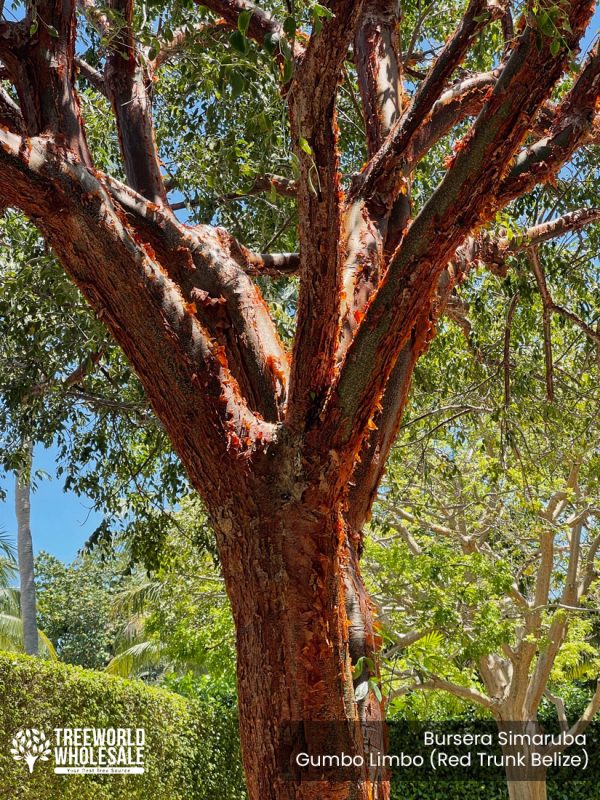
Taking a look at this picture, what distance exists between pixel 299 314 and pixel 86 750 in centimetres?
686

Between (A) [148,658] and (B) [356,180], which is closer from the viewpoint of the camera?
(B) [356,180]

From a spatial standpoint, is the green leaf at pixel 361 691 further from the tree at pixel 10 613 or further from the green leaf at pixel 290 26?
the tree at pixel 10 613

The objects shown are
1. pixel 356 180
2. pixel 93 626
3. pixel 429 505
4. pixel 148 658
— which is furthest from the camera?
pixel 93 626

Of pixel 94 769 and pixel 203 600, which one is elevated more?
pixel 203 600

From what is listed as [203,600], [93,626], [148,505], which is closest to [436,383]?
[148,505]

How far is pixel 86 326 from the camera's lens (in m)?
5.53

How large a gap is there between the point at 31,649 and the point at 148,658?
21.5ft

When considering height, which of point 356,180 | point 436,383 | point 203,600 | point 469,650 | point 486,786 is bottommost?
point 486,786

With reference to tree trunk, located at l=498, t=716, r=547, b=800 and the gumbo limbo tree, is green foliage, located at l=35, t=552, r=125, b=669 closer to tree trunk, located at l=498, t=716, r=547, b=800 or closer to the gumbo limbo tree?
tree trunk, located at l=498, t=716, r=547, b=800

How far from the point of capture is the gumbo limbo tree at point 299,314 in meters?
2.39

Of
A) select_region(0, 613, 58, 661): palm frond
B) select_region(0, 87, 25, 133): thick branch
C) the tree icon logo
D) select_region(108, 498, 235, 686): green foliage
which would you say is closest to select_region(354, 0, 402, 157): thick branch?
select_region(0, 87, 25, 133): thick branch

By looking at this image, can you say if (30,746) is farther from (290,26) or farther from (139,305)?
(290,26)

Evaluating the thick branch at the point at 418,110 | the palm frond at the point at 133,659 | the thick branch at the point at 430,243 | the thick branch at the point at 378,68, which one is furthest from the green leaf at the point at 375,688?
the palm frond at the point at 133,659

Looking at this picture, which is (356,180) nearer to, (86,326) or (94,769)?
(86,326)
